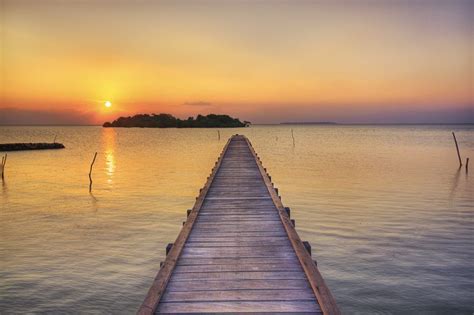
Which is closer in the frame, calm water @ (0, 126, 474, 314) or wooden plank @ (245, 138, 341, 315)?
wooden plank @ (245, 138, 341, 315)

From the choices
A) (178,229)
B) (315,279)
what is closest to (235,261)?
(315,279)

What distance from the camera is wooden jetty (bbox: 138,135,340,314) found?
5.02 m

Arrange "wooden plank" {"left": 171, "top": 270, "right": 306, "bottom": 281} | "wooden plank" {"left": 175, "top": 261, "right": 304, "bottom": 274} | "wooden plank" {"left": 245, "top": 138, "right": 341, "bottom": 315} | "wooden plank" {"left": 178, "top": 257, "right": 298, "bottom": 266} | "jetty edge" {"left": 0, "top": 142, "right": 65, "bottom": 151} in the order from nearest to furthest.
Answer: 1. "wooden plank" {"left": 245, "top": 138, "right": 341, "bottom": 315}
2. "wooden plank" {"left": 171, "top": 270, "right": 306, "bottom": 281}
3. "wooden plank" {"left": 175, "top": 261, "right": 304, "bottom": 274}
4. "wooden plank" {"left": 178, "top": 257, "right": 298, "bottom": 266}
5. "jetty edge" {"left": 0, "top": 142, "right": 65, "bottom": 151}

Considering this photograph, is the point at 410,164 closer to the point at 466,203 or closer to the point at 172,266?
the point at 466,203

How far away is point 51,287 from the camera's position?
9344mm

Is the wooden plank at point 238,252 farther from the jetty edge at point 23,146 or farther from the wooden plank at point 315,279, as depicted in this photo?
the jetty edge at point 23,146

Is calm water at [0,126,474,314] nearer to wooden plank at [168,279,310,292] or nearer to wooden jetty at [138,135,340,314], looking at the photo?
wooden jetty at [138,135,340,314]

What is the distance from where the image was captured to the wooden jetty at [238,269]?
5020mm

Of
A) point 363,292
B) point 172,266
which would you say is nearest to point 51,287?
point 172,266

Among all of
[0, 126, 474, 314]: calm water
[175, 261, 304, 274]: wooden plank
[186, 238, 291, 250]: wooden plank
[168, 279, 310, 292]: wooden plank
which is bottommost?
[0, 126, 474, 314]: calm water

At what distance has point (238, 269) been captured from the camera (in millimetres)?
6141

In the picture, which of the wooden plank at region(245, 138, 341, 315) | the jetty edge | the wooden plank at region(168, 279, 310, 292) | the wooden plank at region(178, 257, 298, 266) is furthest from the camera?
the jetty edge

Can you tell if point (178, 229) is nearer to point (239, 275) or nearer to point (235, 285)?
point (239, 275)

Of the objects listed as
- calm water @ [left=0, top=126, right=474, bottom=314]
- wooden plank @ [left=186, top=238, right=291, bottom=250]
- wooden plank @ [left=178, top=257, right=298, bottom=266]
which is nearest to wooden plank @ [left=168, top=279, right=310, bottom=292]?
wooden plank @ [left=178, top=257, right=298, bottom=266]
